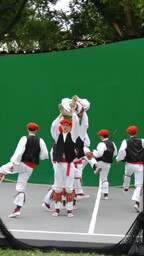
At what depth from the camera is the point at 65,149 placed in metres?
8.30

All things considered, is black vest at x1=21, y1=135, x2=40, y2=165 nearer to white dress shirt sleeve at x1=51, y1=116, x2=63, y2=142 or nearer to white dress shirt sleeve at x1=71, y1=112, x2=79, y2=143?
white dress shirt sleeve at x1=51, y1=116, x2=63, y2=142

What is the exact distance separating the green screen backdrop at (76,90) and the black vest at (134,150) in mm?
2068

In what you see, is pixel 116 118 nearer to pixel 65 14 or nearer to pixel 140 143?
pixel 140 143

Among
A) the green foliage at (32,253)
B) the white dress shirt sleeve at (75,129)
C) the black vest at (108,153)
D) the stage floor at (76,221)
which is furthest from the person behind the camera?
the black vest at (108,153)

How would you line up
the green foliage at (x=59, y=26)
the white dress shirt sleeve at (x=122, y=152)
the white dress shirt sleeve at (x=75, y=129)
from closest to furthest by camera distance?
the white dress shirt sleeve at (x=75, y=129), the white dress shirt sleeve at (x=122, y=152), the green foliage at (x=59, y=26)

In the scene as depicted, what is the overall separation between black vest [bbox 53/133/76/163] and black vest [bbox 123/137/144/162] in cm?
126

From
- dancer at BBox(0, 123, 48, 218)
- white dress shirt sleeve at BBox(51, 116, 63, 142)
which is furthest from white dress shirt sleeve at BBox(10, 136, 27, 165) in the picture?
white dress shirt sleeve at BBox(51, 116, 63, 142)

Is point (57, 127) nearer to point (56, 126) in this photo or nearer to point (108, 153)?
point (56, 126)

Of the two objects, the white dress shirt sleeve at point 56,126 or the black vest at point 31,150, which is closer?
the black vest at point 31,150

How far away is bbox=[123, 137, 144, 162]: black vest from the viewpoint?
909 cm

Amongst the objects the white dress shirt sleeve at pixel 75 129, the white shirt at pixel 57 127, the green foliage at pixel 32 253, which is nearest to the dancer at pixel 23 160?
the white shirt at pixel 57 127

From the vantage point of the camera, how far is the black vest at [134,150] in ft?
29.8

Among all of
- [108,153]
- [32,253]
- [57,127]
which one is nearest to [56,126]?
[57,127]

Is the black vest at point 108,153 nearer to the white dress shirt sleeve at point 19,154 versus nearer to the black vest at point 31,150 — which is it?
the black vest at point 31,150
